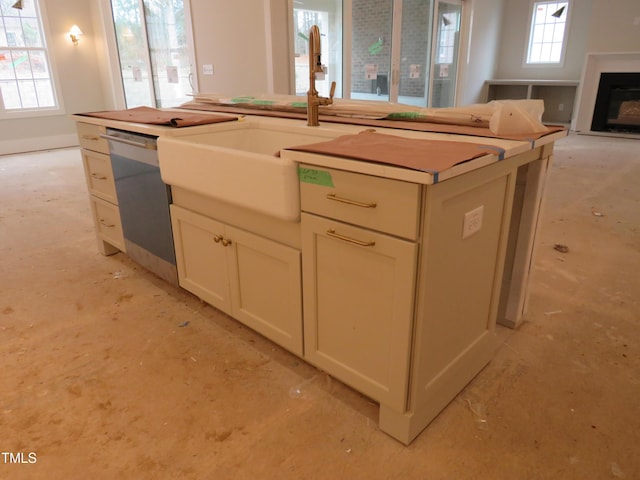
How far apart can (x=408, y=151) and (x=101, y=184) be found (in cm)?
206

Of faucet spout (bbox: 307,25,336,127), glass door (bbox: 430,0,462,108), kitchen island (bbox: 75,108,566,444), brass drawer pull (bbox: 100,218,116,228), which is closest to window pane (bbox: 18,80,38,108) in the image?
brass drawer pull (bbox: 100,218,116,228)

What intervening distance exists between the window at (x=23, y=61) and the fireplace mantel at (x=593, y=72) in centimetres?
821

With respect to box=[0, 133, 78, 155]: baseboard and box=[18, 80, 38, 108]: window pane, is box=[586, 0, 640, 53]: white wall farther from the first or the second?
box=[18, 80, 38, 108]: window pane

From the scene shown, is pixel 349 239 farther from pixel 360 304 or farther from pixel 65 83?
pixel 65 83

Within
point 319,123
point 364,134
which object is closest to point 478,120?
point 364,134

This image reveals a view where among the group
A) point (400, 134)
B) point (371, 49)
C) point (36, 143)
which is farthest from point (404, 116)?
point (36, 143)

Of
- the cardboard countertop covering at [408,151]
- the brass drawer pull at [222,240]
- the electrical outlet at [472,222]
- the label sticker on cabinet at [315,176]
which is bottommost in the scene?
the brass drawer pull at [222,240]

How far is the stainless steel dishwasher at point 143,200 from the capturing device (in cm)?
212

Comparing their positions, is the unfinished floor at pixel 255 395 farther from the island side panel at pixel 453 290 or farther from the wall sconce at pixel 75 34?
the wall sconce at pixel 75 34

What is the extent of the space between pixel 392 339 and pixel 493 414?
54cm

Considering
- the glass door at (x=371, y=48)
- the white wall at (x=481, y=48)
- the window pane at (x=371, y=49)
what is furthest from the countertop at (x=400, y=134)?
the white wall at (x=481, y=48)

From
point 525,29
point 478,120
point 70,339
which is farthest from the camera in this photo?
point 525,29

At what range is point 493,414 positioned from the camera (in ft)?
5.12

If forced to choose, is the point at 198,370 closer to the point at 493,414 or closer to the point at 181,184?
the point at 181,184
